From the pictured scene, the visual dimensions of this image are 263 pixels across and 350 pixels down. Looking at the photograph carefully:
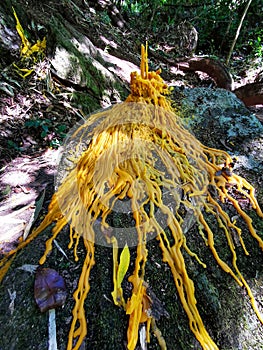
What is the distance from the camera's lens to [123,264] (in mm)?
1060

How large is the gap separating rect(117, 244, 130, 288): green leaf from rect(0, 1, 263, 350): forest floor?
0.18 ft

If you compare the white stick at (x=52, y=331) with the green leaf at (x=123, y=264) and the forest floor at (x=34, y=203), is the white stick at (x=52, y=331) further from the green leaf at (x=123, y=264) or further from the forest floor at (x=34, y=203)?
the green leaf at (x=123, y=264)

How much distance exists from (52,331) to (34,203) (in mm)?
892

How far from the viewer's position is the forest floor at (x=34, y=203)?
0.95 m

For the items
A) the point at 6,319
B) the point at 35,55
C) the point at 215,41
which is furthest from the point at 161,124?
the point at 215,41

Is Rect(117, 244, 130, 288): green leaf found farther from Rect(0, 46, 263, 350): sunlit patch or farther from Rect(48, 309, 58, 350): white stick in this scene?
Rect(48, 309, 58, 350): white stick

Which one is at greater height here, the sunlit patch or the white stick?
the sunlit patch

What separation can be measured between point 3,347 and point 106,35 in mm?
5193

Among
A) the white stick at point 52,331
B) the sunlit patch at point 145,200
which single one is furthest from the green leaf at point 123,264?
the white stick at point 52,331

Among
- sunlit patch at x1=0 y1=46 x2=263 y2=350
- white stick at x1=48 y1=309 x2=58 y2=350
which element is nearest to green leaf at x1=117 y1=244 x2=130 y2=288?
sunlit patch at x1=0 y1=46 x2=263 y2=350

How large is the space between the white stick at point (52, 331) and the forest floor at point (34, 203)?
0.02 m

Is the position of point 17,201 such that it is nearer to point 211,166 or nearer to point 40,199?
point 40,199

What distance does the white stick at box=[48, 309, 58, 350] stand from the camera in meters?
0.89

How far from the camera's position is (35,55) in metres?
2.63
